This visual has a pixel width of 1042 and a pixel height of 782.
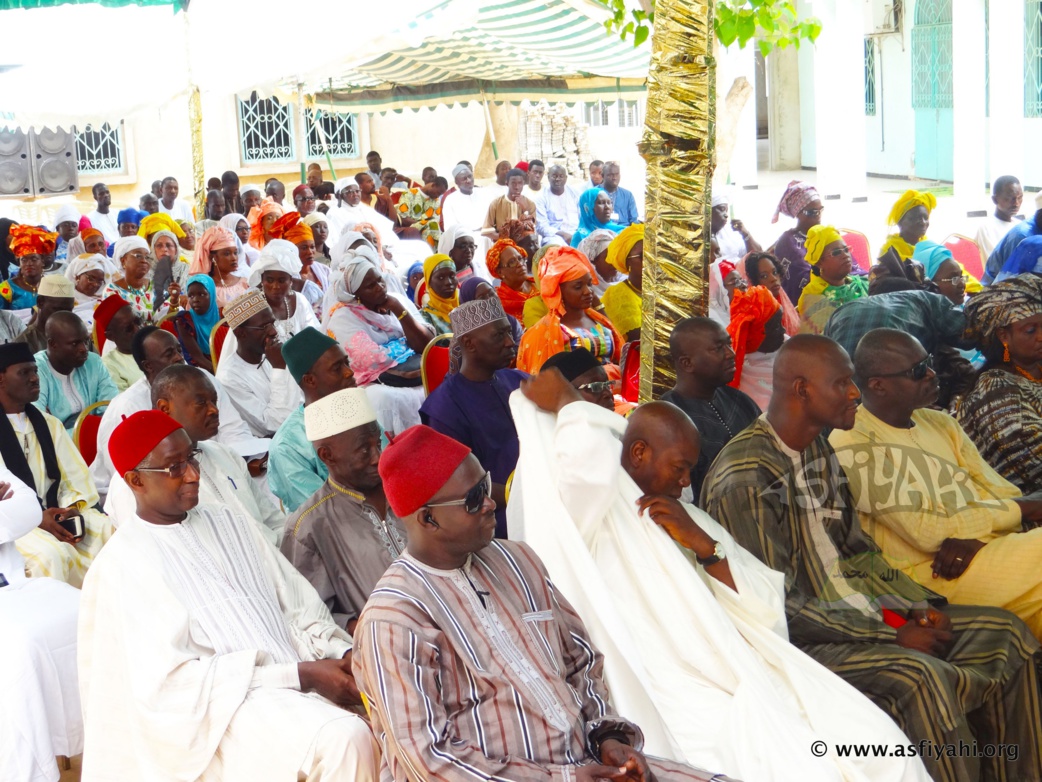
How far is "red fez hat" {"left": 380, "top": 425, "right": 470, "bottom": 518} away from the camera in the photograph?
259cm

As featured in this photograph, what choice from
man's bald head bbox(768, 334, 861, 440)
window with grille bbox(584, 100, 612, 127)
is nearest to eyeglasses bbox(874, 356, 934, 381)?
man's bald head bbox(768, 334, 861, 440)

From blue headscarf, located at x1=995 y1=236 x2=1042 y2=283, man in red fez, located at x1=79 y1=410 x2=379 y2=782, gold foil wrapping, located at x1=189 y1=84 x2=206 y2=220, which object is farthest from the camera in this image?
gold foil wrapping, located at x1=189 y1=84 x2=206 y2=220

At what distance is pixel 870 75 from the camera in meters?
22.2

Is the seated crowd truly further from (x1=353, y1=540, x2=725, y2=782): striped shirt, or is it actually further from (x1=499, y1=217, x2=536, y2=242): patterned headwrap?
(x1=499, y1=217, x2=536, y2=242): patterned headwrap

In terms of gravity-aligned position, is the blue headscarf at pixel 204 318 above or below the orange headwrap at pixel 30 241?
below

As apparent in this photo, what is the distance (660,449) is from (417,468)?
890 millimetres

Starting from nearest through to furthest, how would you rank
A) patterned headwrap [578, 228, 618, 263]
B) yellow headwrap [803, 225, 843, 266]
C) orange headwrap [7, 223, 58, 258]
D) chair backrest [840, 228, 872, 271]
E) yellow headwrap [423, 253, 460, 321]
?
1. yellow headwrap [803, 225, 843, 266]
2. yellow headwrap [423, 253, 460, 321]
3. patterned headwrap [578, 228, 618, 263]
4. chair backrest [840, 228, 872, 271]
5. orange headwrap [7, 223, 58, 258]

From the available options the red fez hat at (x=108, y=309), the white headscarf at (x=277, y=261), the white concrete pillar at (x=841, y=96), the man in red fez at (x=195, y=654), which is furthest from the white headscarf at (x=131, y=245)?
the white concrete pillar at (x=841, y=96)

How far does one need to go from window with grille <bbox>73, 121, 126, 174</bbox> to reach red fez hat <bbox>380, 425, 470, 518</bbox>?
20.6 m

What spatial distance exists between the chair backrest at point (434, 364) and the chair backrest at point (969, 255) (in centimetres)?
557

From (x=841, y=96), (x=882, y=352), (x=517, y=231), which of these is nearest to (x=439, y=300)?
(x=517, y=231)

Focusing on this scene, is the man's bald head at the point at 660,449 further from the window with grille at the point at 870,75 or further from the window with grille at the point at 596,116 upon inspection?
the window with grille at the point at 596,116

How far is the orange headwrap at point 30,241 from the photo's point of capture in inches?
414

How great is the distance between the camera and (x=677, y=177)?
4.50 metres
